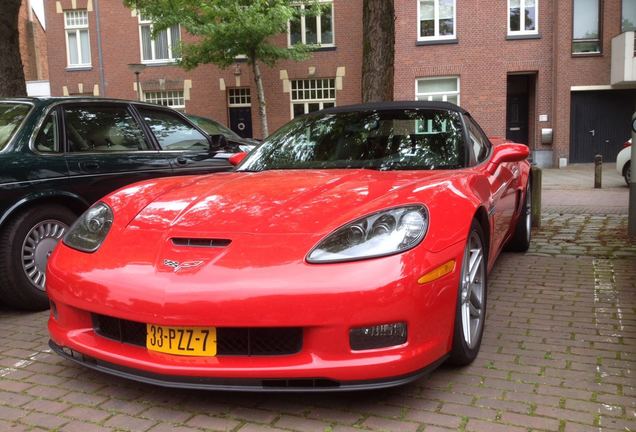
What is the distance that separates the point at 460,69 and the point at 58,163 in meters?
19.1

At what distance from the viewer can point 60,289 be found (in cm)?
278

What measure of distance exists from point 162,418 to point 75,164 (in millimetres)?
2626

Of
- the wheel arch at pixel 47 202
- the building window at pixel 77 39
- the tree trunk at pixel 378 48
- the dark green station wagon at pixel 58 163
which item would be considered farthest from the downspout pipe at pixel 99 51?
the wheel arch at pixel 47 202

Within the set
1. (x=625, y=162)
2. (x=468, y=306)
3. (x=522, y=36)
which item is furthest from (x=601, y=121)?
(x=468, y=306)

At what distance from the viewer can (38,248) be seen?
4203 mm

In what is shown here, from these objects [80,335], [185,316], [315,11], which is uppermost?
[315,11]

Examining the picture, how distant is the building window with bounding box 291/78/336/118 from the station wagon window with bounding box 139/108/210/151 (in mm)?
17363

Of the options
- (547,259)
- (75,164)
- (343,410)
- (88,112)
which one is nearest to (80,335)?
(343,410)

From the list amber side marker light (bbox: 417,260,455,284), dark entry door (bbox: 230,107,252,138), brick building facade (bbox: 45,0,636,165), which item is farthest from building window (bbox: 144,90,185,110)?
amber side marker light (bbox: 417,260,455,284)

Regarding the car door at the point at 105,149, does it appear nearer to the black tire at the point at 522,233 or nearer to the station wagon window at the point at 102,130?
the station wagon window at the point at 102,130

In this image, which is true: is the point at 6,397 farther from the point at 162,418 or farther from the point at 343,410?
the point at 343,410

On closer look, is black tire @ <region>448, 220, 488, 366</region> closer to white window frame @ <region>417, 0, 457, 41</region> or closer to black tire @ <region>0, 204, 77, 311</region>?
black tire @ <region>0, 204, 77, 311</region>

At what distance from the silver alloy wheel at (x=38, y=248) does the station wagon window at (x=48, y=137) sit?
0.55 m

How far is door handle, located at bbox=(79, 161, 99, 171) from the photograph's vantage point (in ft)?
15.0
